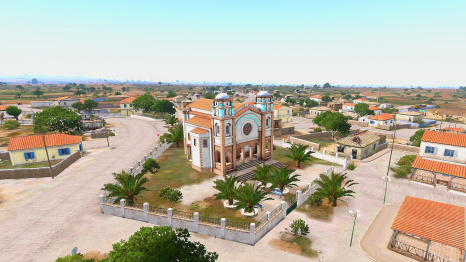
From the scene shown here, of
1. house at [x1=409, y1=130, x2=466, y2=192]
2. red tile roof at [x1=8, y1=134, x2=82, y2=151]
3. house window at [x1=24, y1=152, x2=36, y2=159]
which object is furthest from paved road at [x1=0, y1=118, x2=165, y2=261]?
house at [x1=409, y1=130, x2=466, y2=192]

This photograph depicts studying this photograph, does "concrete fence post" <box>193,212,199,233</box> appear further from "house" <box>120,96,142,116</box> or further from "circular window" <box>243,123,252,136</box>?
"house" <box>120,96,142,116</box>

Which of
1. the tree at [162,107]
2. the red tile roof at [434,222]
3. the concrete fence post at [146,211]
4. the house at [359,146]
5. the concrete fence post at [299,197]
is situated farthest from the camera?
the tree at [162,107]

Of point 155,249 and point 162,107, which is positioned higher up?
point 155,249

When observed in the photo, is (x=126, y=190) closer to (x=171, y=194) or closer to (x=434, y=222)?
(x=171, y=194)

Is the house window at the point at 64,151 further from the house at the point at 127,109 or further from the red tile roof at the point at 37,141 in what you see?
the house at the point at 127,109

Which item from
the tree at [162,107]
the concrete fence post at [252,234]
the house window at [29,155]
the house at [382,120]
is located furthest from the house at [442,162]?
the tree at [162,107]

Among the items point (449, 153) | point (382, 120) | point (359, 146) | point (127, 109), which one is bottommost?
point (382, 120)

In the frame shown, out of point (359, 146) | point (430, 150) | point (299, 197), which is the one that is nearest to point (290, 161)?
point (359, 146)

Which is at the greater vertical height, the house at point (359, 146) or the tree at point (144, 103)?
the tree at point (144, 103)
